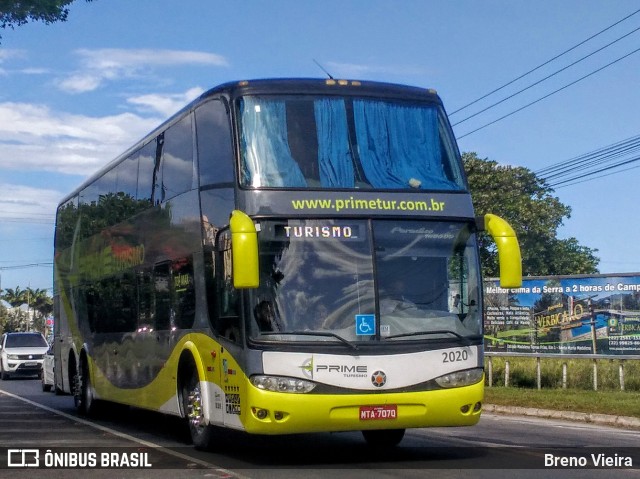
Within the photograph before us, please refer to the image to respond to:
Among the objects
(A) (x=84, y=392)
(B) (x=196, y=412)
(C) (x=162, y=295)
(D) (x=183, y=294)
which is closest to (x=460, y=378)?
(B) (x=196, y=412)

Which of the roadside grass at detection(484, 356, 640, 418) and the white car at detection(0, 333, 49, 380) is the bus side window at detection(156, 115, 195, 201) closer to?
the roadside grass at detection(484, 356, 640, 418)

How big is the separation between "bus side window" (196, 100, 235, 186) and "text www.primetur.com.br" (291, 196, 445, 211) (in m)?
0.90

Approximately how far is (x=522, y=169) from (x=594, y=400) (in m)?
36.0

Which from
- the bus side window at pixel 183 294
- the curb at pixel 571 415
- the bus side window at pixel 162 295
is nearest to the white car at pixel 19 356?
the curb at pixel 571 415

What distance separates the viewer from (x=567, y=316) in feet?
81.8

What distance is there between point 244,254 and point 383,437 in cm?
389

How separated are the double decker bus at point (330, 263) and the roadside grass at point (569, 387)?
25.2 ft

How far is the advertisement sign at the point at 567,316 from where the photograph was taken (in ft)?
77.6

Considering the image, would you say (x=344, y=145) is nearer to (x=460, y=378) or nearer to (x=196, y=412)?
(x=460, y=378)

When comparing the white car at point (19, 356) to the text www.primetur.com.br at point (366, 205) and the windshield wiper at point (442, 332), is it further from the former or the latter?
the windshield wiper at point (442, 332)

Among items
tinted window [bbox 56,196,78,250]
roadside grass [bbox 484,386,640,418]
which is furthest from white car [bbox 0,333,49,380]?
roadside grass [bbox 484,386,640,418]

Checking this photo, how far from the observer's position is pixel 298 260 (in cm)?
1144

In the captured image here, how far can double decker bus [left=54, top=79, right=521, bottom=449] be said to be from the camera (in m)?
11.1

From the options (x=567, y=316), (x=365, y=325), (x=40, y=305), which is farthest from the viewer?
(x=40, y=305)
